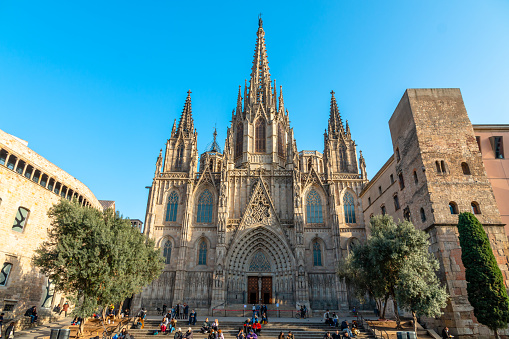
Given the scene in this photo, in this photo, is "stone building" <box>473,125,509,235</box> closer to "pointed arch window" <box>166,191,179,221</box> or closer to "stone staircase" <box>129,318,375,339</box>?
"stone staircase" <box>129,318,375,339</box>

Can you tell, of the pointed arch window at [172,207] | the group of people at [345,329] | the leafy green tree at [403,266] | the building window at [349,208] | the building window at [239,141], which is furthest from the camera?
the building window at [239,141]

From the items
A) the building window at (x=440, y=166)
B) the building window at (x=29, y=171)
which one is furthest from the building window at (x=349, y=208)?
the building window at (x=29, y=171)

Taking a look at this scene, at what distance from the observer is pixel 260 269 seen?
3225 centimetres

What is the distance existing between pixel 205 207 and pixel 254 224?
6175 mm

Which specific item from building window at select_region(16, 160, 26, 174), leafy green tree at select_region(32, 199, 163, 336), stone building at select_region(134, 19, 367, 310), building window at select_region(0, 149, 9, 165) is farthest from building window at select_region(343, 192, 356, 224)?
building window at select_region(0, 149, 9, 165)

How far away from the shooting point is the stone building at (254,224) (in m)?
30.2

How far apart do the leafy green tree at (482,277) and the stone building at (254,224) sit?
50.0 ft

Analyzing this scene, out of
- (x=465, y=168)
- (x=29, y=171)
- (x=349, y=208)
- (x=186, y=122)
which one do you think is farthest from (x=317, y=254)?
(x=29, y=171)

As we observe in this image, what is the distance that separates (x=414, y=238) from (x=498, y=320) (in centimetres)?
496

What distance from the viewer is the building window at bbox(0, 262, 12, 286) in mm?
20453

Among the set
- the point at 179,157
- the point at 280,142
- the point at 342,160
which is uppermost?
the point at 280,142

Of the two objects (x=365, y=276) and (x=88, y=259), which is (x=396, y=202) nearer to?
(x=365, y=276)

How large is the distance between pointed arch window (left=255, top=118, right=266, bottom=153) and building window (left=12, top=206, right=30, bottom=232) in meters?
24.7

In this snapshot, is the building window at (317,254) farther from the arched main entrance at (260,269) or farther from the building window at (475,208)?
the building window at (475,208)
